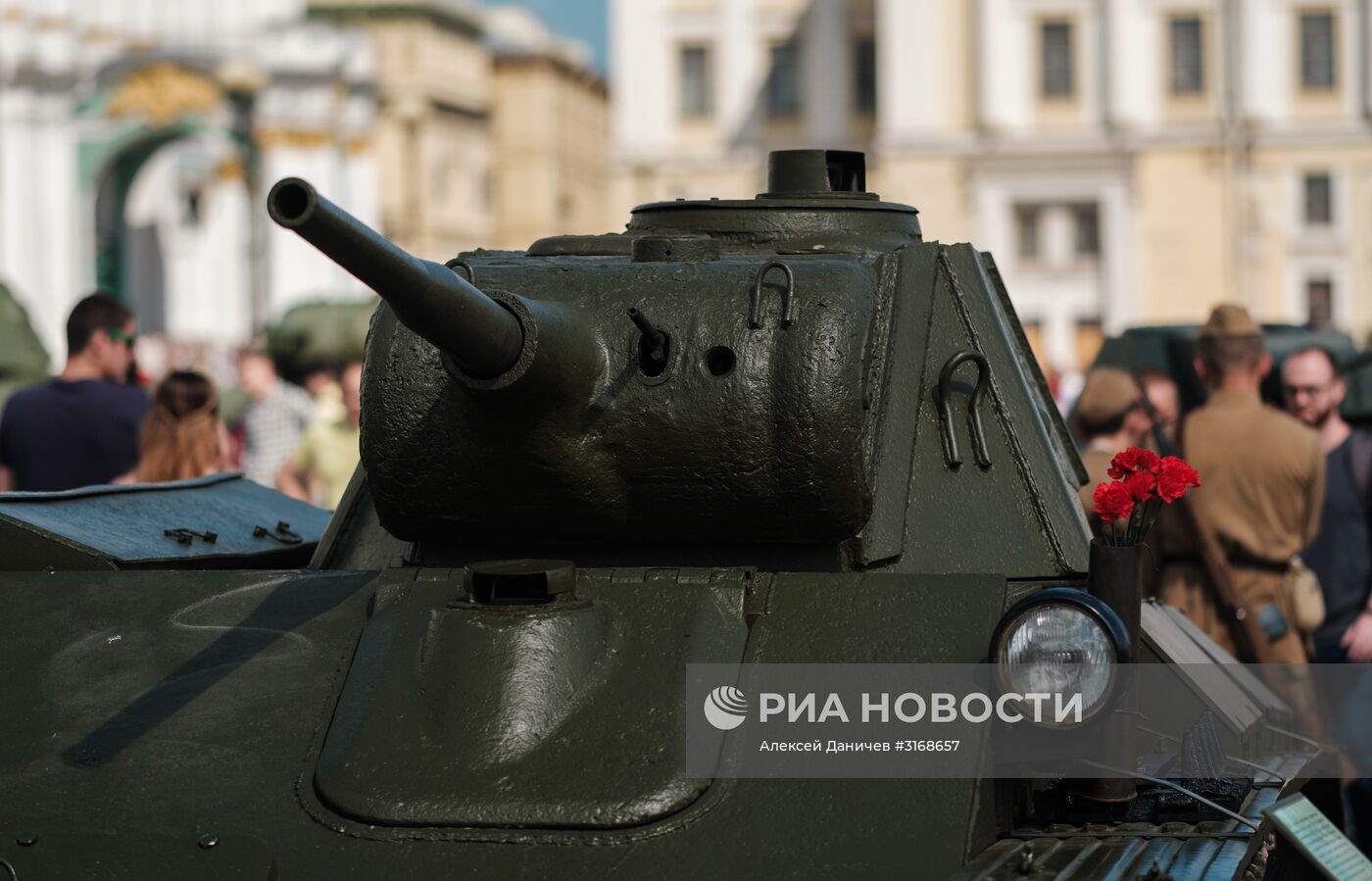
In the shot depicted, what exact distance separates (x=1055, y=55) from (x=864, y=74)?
532cm

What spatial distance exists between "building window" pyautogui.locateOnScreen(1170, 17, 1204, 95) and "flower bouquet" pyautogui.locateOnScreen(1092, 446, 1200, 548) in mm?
53600

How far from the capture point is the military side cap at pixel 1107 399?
884cm

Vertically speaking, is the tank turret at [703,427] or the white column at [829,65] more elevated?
the white column at [829,65]

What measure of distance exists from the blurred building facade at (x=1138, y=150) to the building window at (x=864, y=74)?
1.67 m

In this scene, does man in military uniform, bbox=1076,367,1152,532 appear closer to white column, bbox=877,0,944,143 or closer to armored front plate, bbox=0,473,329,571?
armored front plate, bbox=0,473,329,571

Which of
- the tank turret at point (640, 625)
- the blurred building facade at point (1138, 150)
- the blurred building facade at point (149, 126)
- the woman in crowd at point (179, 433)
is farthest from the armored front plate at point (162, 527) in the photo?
the blurred building facade at point (1138, 150)

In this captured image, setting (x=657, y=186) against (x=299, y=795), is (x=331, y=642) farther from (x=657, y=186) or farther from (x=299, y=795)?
(x=657, y=186)

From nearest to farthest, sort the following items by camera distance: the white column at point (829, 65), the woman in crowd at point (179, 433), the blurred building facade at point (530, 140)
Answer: the woman in crowd at point (179, 433), the white column at point (829, 65), the blurred building facade at point (530, 140)

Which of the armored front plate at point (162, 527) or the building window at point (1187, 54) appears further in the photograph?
the building window at point (1187, 54)

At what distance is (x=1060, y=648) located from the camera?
14.3 ft

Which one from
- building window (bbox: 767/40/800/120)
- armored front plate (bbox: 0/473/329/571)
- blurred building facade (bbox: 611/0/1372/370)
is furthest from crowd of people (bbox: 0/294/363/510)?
building window (bbox: 767/40/800/120)

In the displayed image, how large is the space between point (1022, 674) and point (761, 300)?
1013mm

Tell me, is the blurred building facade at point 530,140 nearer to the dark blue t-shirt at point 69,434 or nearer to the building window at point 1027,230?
the building window at point 1027,230

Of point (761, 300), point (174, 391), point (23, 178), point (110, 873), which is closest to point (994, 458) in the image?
point (761, 300)
